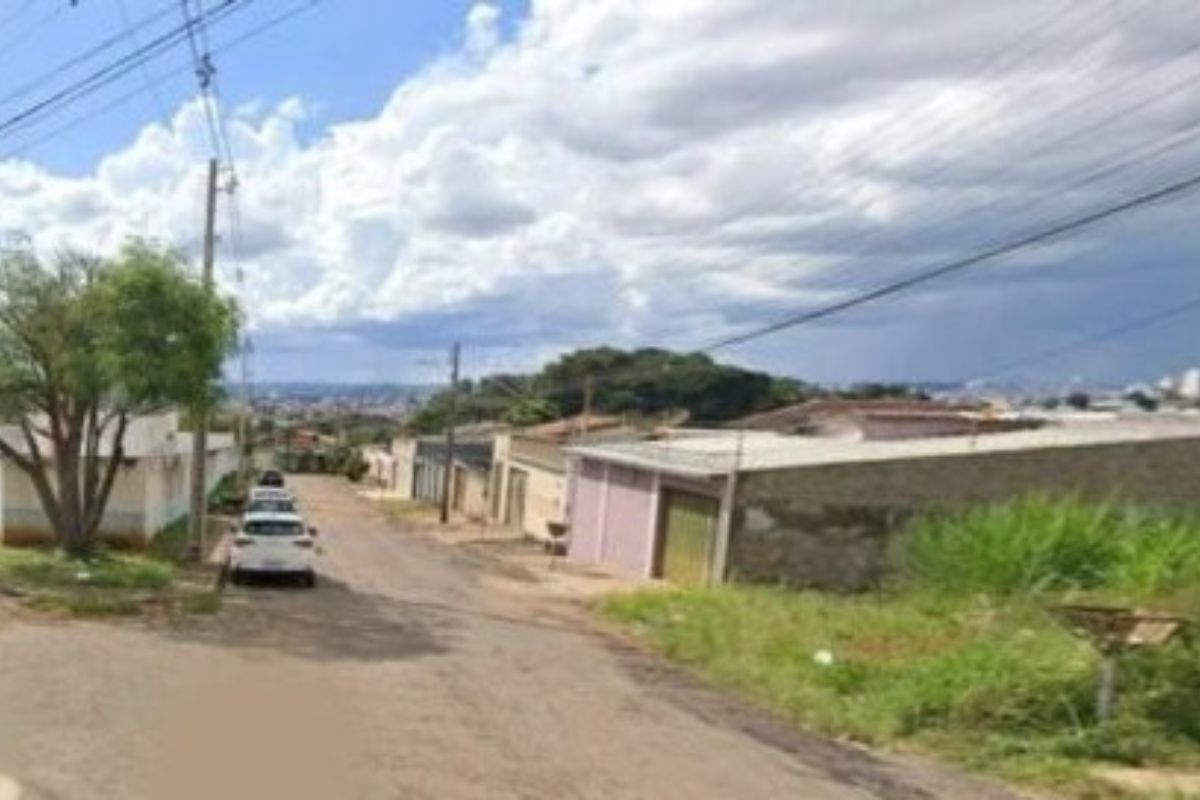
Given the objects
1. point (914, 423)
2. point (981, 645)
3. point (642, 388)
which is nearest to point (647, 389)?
point (642, 388)

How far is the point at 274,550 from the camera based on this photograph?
104 feet

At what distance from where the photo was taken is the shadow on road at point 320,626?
21062 millimetres

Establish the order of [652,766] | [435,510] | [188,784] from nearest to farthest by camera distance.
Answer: [188,784] < [652,766] < [435,510]

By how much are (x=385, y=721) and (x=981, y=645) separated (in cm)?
717

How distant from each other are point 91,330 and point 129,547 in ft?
36.9

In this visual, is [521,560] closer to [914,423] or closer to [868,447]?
[914,423]

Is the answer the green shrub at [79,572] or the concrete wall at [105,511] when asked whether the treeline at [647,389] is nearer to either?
the concrete wall at [105,511]

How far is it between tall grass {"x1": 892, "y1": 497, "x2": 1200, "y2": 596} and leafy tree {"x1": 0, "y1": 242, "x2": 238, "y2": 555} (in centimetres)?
1375

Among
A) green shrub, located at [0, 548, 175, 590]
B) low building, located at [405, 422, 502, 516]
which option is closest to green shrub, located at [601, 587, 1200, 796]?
green shrub, located at [0, 548, 175, 590]

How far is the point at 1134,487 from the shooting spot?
30828 millimetres

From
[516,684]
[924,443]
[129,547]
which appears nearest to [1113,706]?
[516,684]

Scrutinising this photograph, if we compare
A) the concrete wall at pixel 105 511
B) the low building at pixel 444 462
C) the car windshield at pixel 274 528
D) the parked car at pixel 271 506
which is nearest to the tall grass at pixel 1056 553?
the car windshield at pixel 274 528

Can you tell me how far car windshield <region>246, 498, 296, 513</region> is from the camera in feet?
121

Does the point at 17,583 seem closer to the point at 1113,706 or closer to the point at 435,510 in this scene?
the point at 1113,706
